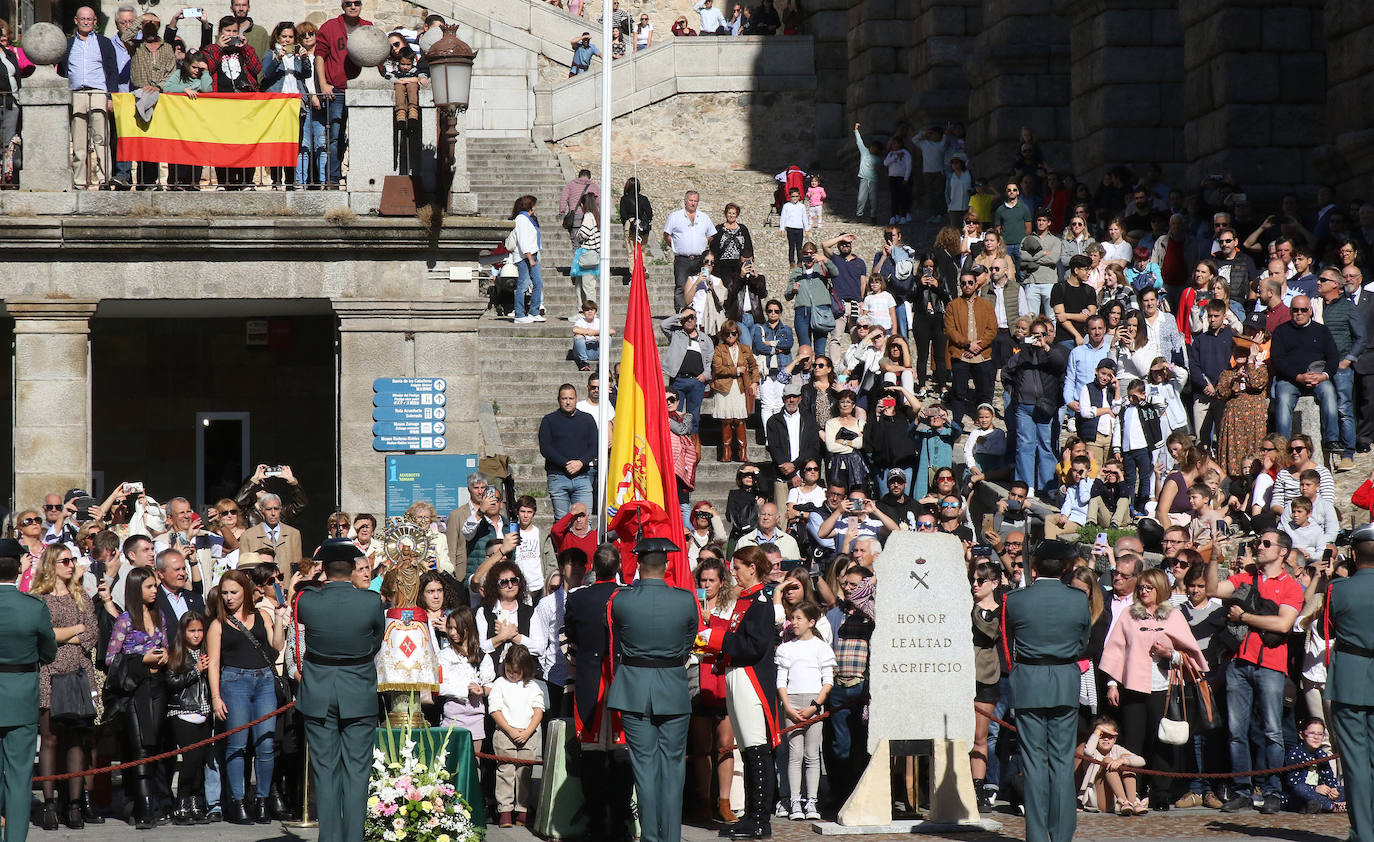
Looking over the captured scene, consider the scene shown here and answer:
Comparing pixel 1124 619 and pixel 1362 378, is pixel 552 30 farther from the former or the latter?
pixel 1124 619

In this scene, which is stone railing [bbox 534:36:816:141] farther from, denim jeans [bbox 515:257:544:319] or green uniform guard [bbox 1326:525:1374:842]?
green uniform guard [bbox 1326:525:1374:842]

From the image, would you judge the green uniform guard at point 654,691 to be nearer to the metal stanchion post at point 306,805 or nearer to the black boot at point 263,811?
the metal stanchion post at point 306,805

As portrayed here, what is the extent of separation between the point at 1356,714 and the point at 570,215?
46.8ft

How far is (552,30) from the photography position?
3516 cm

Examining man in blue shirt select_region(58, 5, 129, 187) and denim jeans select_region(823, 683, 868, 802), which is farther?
man in blue shirt select_region(58, 5, 129, 187)

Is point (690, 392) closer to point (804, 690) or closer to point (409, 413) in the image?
point (409, 413)

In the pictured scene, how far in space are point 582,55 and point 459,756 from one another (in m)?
24.5

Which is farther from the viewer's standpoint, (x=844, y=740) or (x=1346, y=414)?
(x=1346, y=414)

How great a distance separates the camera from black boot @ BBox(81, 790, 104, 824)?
496 inches

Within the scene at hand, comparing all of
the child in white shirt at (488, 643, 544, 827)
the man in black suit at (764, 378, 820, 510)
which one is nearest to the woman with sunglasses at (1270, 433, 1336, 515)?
the man in black suit at (764, 378, 820, 510)

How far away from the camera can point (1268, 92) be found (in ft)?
83.4

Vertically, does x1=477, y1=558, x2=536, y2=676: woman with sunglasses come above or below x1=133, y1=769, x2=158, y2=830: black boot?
above

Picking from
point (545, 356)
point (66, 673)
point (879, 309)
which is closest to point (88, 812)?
point (66, 673)

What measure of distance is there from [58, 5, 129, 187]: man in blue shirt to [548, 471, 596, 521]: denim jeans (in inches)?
193
